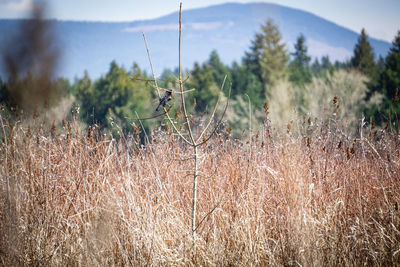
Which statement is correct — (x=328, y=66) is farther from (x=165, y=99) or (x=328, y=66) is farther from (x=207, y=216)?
(x=165, y=99)

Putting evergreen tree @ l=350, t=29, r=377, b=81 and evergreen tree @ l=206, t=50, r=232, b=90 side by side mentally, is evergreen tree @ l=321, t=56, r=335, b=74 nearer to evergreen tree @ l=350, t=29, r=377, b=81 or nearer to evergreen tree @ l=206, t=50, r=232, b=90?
evergreen tree @ l=350, t=29, r=377, b=81

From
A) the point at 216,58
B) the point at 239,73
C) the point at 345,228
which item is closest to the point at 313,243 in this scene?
the point at 345,228

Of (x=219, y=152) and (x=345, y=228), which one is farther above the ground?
(x=219, y=152)

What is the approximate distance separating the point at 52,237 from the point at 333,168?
2873mm

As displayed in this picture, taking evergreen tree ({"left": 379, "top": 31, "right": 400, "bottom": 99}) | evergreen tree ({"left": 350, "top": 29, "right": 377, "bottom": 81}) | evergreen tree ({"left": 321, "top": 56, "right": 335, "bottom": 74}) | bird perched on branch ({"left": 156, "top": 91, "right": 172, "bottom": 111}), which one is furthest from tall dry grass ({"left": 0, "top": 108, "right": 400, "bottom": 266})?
evergreen tree ({"left": 350, "top": 29, "right": 377, "bottom": 81})

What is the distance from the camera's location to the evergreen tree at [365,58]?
2770 cm

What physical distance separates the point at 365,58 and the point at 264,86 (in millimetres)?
11622

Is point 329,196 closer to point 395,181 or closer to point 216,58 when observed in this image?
point 395,181

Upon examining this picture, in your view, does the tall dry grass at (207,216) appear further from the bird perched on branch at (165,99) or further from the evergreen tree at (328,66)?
the evergreen tree at (328,66)

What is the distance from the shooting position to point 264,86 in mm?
38312

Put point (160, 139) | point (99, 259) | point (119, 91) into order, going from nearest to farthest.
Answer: point (99, 259) → point (160, 139) → point (119, 91)

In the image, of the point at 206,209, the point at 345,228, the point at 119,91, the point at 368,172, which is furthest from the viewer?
the point at 119,91

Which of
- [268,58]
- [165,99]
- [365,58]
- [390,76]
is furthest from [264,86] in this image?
[165,99]

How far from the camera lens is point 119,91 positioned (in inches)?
1334
